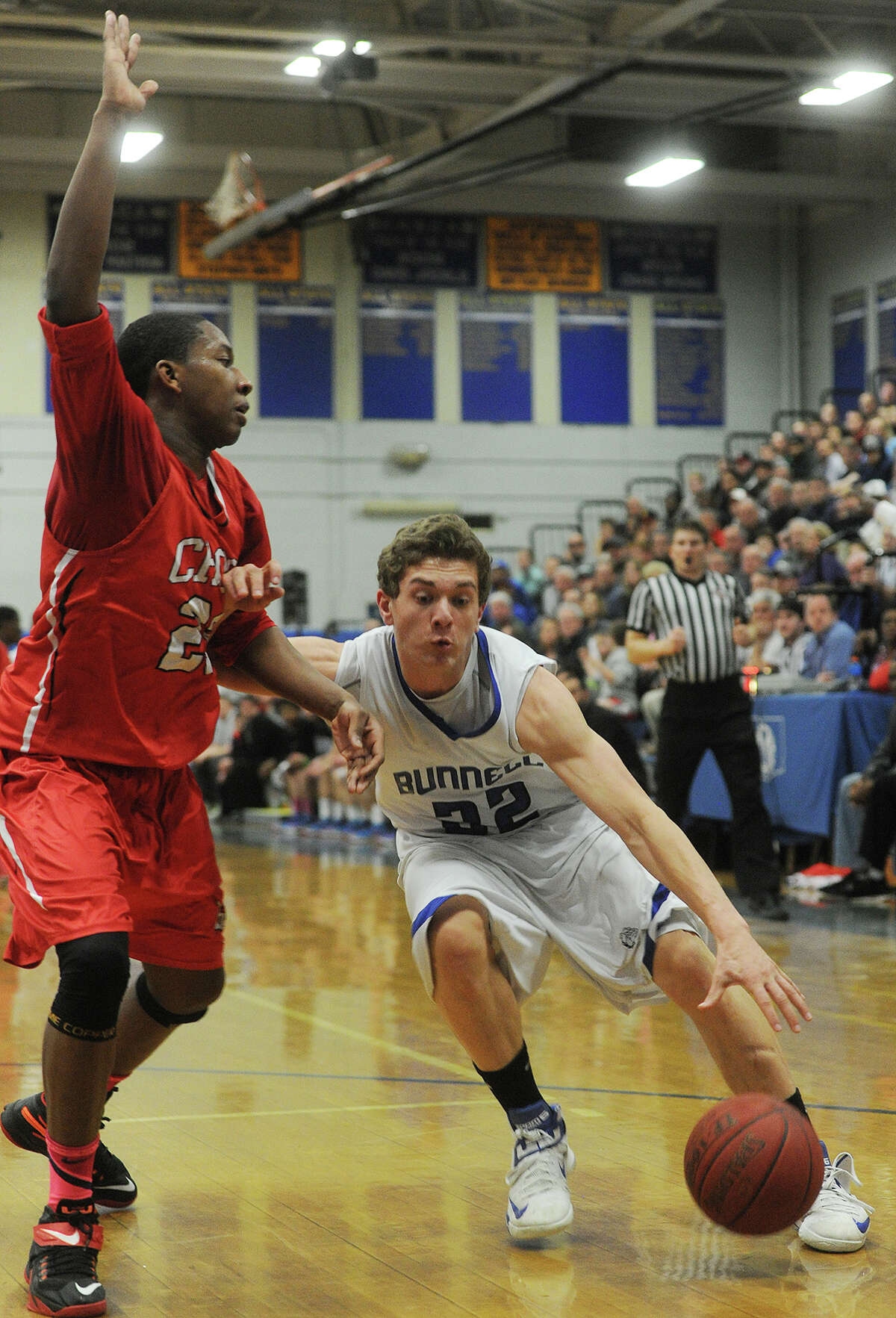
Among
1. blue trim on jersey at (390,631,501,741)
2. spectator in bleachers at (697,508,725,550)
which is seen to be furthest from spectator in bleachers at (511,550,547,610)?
blue trim on jersey at (390,631,501,741)

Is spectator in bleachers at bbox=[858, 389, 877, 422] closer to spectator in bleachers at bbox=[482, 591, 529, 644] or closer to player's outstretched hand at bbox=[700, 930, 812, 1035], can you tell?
spectator in bleachers at bbox=[482, 591, 529, 644]

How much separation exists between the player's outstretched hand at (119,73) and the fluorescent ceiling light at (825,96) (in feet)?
40.1

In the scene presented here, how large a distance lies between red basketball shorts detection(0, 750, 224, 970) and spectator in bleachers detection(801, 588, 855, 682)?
23.4 ft

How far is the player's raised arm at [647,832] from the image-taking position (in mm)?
2748

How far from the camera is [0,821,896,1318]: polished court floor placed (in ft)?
9.24

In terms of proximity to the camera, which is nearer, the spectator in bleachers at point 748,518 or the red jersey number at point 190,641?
the red jersey number at point 190,641

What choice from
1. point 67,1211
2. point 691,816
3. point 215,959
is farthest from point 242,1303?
point 691,816

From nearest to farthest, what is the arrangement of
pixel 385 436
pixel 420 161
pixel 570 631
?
pixel 570 631 → pixel 420 161 → pixel 385 436

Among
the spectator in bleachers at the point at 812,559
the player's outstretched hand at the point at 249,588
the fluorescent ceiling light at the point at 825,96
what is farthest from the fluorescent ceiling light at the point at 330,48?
the player's outstretched hand at the point at 249,588

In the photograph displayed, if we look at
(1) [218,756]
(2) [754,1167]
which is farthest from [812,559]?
(2) [754,1167]

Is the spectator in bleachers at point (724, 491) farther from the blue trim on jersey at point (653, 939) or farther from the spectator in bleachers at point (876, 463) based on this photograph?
the blue trim on jersey at point (653, 939)

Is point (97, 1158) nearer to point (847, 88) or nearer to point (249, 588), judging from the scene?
point (249, 588)

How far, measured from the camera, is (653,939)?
320 centimetres

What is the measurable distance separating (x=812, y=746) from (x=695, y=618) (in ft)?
5.67
